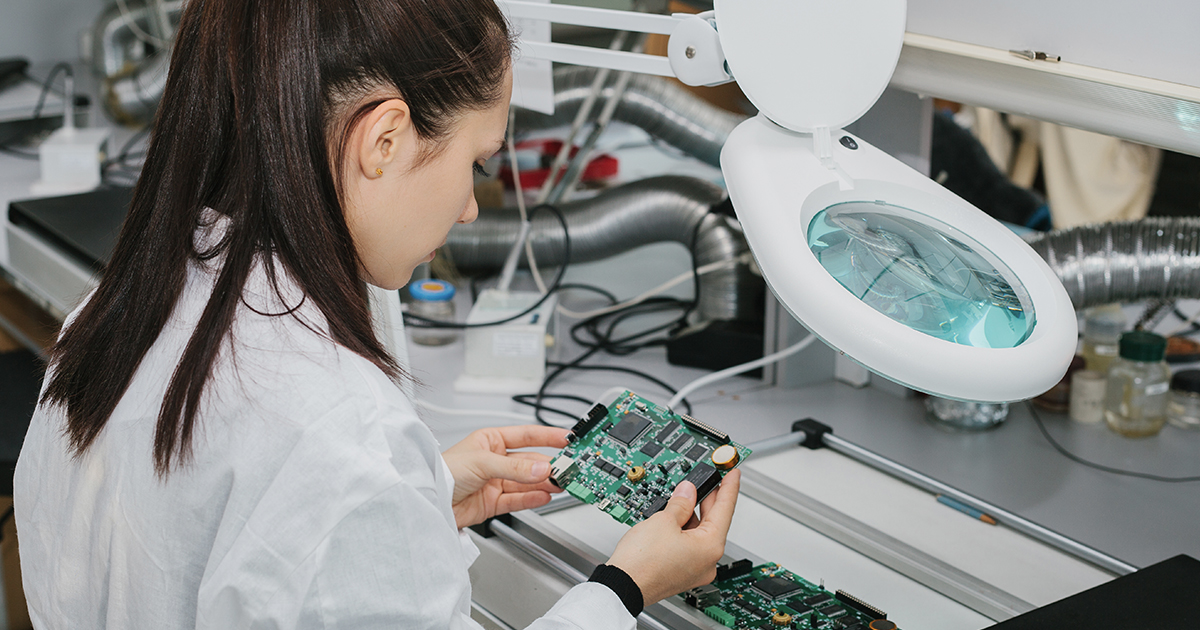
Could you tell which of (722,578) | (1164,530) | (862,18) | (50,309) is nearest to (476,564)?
(722,578)

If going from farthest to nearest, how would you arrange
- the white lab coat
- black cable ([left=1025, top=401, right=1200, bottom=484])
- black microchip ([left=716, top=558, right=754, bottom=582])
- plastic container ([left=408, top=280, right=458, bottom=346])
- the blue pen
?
plastic container ([left=408, top=280, right=458, bottom=346]), black cable ([left=1025, top=401, right=1200, bottom=484]), the blue pen, black microchip ([left=716, top=558, right=754, bottom=582]), the white lab coat

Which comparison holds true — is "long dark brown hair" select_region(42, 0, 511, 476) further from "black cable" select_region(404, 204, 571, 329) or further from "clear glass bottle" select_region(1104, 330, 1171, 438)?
"clear glass bottle" select_region(1104, 330, 1171, 438)

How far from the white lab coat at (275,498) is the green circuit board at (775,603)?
280 millimetres

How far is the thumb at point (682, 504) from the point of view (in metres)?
0.85

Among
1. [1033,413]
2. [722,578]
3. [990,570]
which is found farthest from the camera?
[1033,413]

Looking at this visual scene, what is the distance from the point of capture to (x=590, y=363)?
1.56 m

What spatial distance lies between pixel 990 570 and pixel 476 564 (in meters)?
0.51

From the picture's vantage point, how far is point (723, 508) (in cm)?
87

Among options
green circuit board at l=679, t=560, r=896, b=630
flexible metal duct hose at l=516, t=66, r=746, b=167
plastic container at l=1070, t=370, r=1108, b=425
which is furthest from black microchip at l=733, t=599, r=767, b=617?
flexible metal duct hose at l=516, t=66, r=746, b=167

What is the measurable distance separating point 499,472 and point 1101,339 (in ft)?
3.01

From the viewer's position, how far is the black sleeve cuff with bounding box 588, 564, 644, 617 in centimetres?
78

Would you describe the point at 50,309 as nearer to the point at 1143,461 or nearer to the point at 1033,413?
the point at 1033,413

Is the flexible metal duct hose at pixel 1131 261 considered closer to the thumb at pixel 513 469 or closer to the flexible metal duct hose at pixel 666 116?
the thumb at pixel 513 469

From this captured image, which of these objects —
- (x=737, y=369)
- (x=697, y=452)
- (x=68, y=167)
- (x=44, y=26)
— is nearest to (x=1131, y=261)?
(x=737, y=369)
